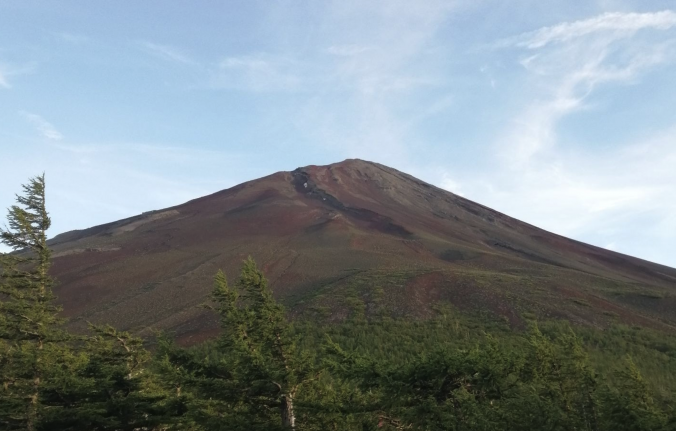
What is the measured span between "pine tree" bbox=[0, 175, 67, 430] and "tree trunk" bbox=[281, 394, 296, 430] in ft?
19.2

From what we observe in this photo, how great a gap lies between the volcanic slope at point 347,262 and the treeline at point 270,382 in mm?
6422

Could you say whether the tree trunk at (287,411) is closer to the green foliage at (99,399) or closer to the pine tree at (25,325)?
the green foliage at (99,399)

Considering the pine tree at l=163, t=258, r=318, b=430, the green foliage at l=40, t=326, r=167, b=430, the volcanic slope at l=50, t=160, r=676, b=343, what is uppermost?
the volcanic slope at l=50, t=160, r=676, b=343

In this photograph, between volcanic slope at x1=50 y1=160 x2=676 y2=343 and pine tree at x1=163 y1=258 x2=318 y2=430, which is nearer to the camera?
pine tree at x1=163 y1=258 x2=318 y2=430

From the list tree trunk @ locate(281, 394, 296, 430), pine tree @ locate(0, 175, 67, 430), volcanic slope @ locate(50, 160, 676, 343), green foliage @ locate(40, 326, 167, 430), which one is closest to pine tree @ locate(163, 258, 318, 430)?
tree trunk @ locate(281, 394, 296, 430)

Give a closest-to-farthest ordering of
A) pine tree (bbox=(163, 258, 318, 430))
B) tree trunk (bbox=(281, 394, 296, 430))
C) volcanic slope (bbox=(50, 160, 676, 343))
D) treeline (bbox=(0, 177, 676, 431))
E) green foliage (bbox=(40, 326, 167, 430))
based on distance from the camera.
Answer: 1. treeline (bbox=(0, 177, 676, 431))
2. pine tree (bbox=(163, 258, 318, 430))
3. tree trunk (bbox=(281, 394, 296, 430))
4. green foliage (bbox=(40, 326, 167, 430))
5. volcanic slope (bbox=(50, 160, 676, 343))

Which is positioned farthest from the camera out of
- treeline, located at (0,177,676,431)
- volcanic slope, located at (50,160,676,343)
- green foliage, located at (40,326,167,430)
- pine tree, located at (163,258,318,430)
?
volcanic slope, located at (50,160,676,343)

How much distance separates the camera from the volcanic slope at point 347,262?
3095 cm

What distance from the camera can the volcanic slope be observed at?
31.0 m

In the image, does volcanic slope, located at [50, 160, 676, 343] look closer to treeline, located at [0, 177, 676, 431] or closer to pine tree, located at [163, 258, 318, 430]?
treeline, located at [0, 177, 676, 431]

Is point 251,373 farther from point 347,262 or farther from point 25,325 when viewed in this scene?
point 347,262

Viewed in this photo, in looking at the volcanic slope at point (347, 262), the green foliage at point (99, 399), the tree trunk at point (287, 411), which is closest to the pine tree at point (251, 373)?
the tree trunk at point (287, 411)

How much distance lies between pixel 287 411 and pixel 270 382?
856 mm

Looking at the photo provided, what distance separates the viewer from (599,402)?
7977 millimetres
